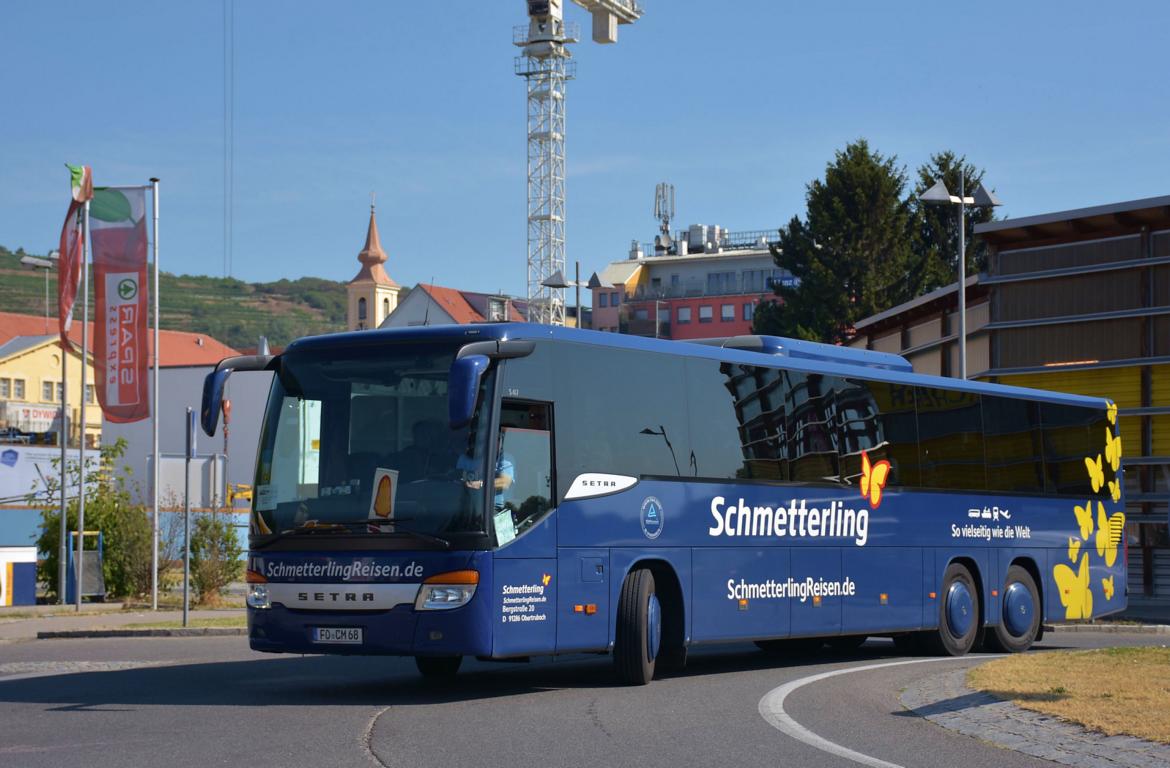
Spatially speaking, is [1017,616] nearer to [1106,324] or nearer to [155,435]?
[1106,324]

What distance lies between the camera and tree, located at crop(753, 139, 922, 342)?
7675 cm

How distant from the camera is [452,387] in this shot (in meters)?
11.9

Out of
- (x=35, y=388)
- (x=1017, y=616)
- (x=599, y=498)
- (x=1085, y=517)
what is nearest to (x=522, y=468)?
(x=599, y=498)

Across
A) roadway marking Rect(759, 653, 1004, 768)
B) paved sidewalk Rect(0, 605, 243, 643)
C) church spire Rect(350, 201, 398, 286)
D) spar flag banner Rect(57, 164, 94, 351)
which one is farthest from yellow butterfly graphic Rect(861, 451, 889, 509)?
church spire Rect(350, 201, 398, 286)

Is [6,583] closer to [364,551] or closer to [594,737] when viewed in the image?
[364,551]

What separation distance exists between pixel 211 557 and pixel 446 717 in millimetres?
20903

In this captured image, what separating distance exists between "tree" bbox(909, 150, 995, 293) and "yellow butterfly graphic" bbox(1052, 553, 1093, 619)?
5111 cm

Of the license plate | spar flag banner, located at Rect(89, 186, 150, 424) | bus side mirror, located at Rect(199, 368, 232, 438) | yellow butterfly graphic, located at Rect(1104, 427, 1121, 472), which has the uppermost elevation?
spar flag banner, located at Rect(89, 186, 150, 424)

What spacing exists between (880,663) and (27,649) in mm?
11013

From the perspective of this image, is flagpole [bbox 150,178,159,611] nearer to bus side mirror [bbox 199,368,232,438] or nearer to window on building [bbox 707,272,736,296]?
bus side mirror [bbox 199,368,232,438]

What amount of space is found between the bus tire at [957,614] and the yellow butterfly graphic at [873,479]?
175 cm

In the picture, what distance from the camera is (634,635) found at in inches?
563

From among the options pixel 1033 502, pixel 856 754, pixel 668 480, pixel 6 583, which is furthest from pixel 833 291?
pixel 856 754

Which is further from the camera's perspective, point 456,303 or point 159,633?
point 456,303
